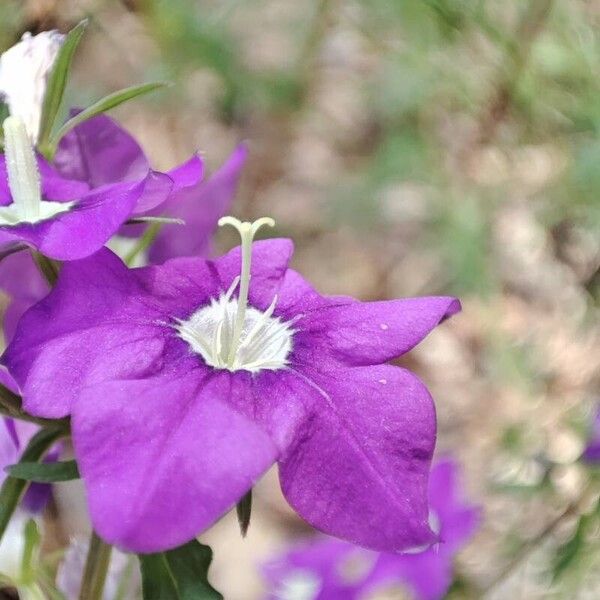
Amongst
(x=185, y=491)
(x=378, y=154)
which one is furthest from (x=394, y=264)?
(x=185, y=491)

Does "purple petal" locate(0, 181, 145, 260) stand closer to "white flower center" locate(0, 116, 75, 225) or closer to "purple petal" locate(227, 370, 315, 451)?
"white flower center" locate(0, 116, 75, 225)

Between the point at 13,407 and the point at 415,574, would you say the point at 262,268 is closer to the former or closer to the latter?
the point at 13,407

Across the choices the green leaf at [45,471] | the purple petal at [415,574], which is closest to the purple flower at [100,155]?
the green leaf at [45,471]

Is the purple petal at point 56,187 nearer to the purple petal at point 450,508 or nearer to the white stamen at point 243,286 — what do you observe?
the white stamen at point 243,286

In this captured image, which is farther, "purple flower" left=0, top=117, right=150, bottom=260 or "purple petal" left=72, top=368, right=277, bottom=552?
"purple flower" left=0, top=117, right=150, bottom=260

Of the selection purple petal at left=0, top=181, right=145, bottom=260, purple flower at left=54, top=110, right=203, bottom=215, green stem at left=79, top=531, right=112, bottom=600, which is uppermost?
purple petal at left=0, top=181, right=145, bottom=260

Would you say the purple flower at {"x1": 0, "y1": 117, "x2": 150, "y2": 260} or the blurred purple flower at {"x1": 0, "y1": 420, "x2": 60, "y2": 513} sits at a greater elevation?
the purple flower at {"x1": 0, "y1": 117, "x2": 150, "y2": 260}

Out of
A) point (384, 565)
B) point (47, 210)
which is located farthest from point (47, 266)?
point (384, 565)

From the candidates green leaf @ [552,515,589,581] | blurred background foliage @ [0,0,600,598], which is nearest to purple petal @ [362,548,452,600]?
green leaf @ [552,515,589,581]
